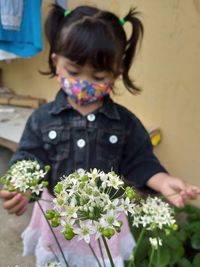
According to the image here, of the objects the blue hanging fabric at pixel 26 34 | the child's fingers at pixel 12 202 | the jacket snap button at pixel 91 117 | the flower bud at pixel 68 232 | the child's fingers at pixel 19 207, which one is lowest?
the blue hanging fabric at pixel 26 34

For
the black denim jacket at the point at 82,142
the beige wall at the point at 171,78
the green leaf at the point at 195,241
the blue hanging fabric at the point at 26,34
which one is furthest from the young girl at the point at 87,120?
the blue hanging fabric at the point at 26,34

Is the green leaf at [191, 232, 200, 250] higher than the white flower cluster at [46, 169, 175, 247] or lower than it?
lower

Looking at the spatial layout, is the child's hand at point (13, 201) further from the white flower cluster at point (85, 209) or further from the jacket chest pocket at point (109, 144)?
the jacket chest pocket at point (109, 144)

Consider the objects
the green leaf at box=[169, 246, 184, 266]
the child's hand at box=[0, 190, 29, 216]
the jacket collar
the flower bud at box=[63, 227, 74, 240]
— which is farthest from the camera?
the green leaf at box=[169, 246, 184, 266]

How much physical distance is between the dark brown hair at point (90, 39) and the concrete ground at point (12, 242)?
32.1 inches

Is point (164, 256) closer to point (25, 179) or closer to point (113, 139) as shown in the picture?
point (113, 139)

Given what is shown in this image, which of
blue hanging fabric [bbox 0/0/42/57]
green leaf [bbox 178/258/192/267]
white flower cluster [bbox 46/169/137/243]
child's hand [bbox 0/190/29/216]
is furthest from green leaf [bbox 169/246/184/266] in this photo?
blue hanging fabric [bbox 0/0/42/57]

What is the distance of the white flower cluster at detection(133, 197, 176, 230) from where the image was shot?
331 mm

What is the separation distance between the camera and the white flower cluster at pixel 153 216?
1.09 feet

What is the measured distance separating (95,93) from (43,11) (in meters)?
1.15

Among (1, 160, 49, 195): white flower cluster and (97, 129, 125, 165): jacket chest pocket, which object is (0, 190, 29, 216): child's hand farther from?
(97, 129, 125, 165): jacket chest pocket

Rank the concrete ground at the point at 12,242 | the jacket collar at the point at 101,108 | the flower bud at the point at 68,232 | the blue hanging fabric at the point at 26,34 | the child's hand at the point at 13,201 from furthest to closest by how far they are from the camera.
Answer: the blue hanging fabric at the point at 26,34 → the concrete ground at the point at 12,242 → the jacket collar at the point at 101,108 → the child's hand at the point at 13,201 → the flower bud at the point at 68,232

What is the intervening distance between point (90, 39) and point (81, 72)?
0.23 ft

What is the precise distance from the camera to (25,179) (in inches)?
13.0
